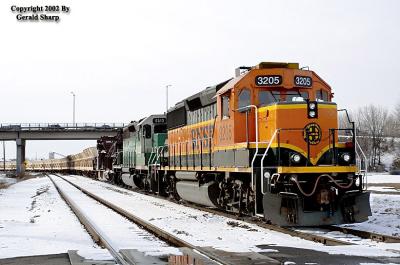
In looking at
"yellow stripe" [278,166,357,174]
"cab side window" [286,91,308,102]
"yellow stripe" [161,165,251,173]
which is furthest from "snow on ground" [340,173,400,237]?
"cab side window" [286,91,308,102]

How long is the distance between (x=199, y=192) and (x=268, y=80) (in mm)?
4830

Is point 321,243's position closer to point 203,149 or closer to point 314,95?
point 314,95

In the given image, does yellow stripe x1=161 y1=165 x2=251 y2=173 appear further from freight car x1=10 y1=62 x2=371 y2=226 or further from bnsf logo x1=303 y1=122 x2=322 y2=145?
bnsf logo x1=303 y1=122 x2=322 y2=145

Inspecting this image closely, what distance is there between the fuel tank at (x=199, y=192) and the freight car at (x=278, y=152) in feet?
0.10

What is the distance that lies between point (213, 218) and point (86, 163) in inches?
1921

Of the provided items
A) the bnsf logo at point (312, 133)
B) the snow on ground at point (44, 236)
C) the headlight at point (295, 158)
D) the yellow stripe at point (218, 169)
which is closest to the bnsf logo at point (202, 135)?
the yellow stripe at point (218, 169)

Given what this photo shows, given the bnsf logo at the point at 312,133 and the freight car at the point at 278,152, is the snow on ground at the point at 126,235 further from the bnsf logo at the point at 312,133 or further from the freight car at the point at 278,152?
the bnsf logo at the point at 312,133

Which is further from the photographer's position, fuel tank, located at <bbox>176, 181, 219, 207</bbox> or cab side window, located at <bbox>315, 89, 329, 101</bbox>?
fuel tank, located at <bbox>176, 181, 219, 207</bbox>

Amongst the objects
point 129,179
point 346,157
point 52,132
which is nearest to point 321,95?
point 346,157

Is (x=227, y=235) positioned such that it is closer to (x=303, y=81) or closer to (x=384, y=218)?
(x=303, y=81)

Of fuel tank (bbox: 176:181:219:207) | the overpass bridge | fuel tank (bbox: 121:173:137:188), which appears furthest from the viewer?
the overpass bridge

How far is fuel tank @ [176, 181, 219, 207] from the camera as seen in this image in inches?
599

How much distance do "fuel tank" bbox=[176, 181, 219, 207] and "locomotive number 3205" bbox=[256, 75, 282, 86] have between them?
3.72 metres

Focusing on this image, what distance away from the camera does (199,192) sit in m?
16.1
